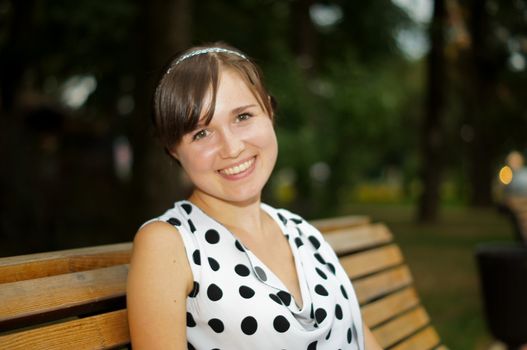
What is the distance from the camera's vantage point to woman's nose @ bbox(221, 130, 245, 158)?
2.20 meters

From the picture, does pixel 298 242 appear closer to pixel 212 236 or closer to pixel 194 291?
pixel 212 236

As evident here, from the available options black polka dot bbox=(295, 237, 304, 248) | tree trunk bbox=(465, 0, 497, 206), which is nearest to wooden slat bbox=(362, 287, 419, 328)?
black polka dot bbox=(295, 237, 304, 248)

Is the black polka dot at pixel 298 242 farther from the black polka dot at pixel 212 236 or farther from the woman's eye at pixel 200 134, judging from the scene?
the woman's eye at pixel 200 134

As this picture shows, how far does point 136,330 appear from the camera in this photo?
195 cm

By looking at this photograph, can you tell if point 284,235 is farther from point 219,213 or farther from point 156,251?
point 156,251

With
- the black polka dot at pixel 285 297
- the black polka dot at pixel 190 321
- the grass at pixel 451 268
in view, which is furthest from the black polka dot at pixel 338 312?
the grass at pixel 451 268

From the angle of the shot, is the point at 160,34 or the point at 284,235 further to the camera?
the point at 160,34

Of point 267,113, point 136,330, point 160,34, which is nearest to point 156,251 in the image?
point 136,330

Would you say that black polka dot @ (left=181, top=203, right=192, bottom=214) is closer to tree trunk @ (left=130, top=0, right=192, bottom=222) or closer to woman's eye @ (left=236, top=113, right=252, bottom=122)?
woman's eye @ (left=236, top=113, right=252, bottom=122)

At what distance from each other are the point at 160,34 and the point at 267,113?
234 inches

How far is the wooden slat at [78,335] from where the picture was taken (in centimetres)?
185

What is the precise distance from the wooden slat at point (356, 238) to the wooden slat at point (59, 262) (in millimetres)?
1086

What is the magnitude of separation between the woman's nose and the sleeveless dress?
221mm

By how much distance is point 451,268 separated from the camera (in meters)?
11.8
